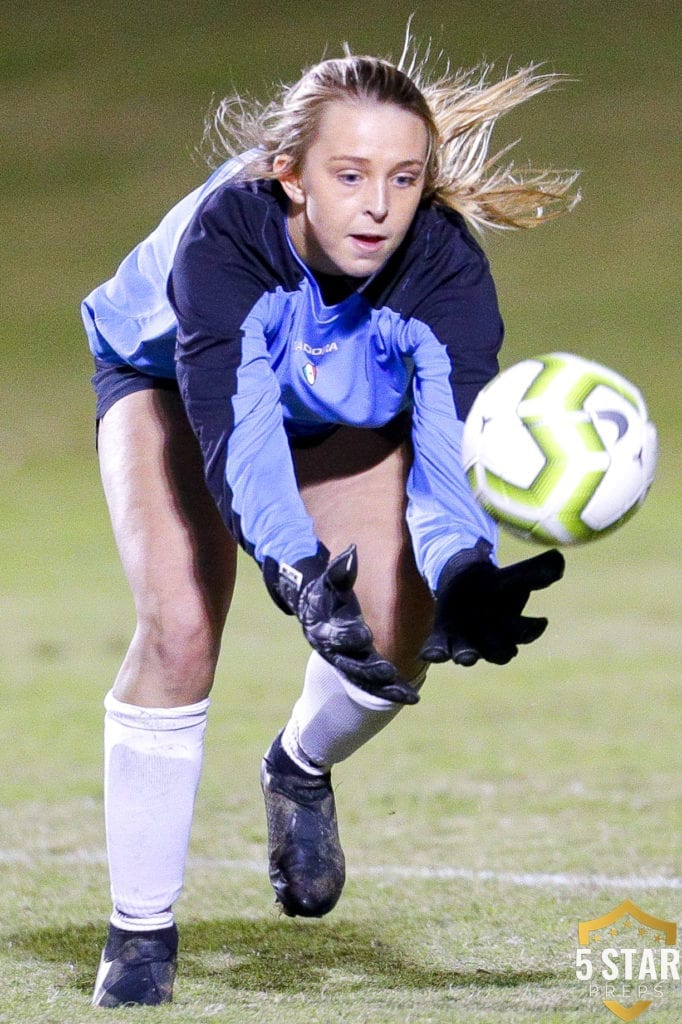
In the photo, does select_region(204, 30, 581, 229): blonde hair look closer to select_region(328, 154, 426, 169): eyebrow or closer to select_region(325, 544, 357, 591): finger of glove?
select_region(328, 154, 426, 169): eyebrow

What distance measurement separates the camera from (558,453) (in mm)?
2904

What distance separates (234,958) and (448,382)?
1433 mm

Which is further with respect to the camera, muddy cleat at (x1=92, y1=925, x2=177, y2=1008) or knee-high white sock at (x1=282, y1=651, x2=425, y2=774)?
knee-high white sock at (x1=282, y1=651, x2=425, y2=774)

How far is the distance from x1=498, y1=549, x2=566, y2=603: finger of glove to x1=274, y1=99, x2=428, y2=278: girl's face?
69cm

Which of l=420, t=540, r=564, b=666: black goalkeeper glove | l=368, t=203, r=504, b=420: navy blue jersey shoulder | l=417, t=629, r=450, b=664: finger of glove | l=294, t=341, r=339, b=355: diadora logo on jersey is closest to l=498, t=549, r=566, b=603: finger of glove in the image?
l=420, t=540, r=564, b=666: black goalkeeper glove

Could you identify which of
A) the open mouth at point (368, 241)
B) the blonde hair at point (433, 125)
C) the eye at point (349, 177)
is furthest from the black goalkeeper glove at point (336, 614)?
the blonde hair at point (433, 125)

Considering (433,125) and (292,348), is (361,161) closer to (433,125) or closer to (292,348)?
(433,125)

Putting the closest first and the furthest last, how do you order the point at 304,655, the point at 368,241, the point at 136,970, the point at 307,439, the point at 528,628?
1. the point at 528,628
2. the point at 368,241
3. the point at 136,970
4. the point at 307,439
5. the point at 304,655

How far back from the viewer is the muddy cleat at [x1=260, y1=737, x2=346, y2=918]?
348 cm

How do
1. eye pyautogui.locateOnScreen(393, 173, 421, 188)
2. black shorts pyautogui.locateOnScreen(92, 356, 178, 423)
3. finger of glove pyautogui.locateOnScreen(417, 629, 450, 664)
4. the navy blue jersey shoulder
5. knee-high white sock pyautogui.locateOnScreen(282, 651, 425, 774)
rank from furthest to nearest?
black shorts pyautogui.locateOnScreen(92, 356, 178, 423) < knee-high white sock pyautogui.locateOnScreen(282, 651, 425, 774) < the navy blue jersey shoulder < eye pyautogui.locateOnScreen(393, 173, 421, 188) < finger of glove pyautogui.locateOnScreen(417, 629, 450, 664)

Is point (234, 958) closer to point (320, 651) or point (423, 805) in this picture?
point (320, 651)

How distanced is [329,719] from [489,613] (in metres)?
0.73

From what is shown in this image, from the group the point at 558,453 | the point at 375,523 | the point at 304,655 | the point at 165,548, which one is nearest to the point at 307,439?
the point at 375,523

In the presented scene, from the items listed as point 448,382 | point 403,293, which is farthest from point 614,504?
point 403,293
